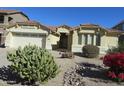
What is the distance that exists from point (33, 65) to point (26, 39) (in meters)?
22.4

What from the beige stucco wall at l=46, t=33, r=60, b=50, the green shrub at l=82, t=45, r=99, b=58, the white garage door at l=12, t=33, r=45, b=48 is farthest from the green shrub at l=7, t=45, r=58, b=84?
the white garage door at l=12, t=33, r=45, b=48

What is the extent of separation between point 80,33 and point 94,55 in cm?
548

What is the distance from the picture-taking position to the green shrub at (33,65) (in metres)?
16.2

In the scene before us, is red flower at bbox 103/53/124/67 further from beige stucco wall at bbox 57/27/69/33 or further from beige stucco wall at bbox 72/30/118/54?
beige stucco wall at bbox 57/27/69/33

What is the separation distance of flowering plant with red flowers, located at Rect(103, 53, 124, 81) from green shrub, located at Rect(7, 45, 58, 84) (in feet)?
13.5

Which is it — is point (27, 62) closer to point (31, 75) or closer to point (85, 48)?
point (31, 75)

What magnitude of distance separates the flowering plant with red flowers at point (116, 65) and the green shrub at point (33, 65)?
4110mm

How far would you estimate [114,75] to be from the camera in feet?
60.8

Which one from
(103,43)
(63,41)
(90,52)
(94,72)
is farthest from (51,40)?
(94,72)

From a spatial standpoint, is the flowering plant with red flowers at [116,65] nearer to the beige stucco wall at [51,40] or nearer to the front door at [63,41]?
the beige stucco wall at [51,40]

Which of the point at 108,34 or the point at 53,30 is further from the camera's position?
the point at 53,30

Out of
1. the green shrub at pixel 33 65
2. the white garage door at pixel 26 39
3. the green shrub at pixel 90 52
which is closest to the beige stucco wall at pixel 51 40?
the white garage door at pixel 26 39

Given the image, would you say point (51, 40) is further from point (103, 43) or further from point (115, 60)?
point (115, 60)
